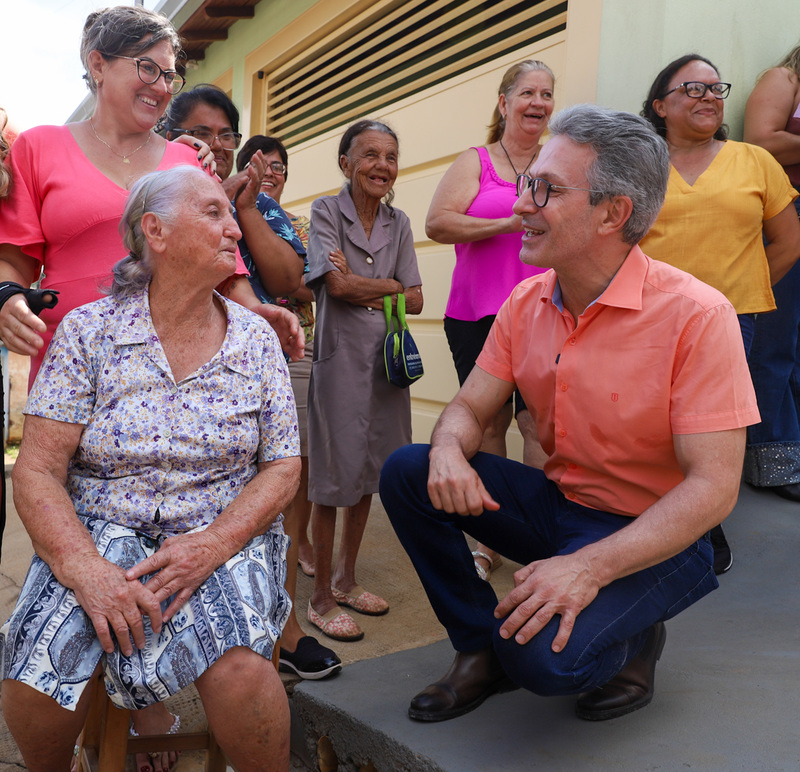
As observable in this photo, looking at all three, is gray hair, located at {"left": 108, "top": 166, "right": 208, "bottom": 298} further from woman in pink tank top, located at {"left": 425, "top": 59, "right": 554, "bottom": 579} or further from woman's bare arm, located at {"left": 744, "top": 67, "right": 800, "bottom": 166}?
woman's bare arm, located at {"left": 744, "top": 67, "right": 800, "bottom": 166}

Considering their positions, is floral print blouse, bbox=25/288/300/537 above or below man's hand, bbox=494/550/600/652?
above

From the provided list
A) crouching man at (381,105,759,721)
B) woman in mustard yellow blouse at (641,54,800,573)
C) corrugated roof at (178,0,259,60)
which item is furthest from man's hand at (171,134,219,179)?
corrugated roof at (178,0,259,60)

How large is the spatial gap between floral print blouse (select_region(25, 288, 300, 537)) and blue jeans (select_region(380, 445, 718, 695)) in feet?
1.56

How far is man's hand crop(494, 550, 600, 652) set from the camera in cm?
171

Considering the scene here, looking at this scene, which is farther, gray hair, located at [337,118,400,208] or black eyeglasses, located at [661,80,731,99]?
gray hair, located at [337,118,400,208]

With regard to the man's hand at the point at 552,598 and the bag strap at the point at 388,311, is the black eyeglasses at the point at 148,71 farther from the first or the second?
the man's hand at the point at 552,598

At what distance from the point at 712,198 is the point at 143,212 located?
223 cm

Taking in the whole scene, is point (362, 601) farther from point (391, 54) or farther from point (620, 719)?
point (391, 54)

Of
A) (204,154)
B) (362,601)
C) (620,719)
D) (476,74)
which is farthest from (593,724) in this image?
(476,74)

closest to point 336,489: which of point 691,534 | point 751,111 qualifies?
point 691,534

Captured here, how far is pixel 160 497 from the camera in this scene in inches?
74.8

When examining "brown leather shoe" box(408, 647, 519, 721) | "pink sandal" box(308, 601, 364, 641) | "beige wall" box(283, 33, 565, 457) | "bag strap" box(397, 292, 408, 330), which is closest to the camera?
"brown leather shoe" box(408, 647, 519, 721)

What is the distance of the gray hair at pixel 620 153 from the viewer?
2035mm

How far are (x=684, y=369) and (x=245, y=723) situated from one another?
1.32 m
